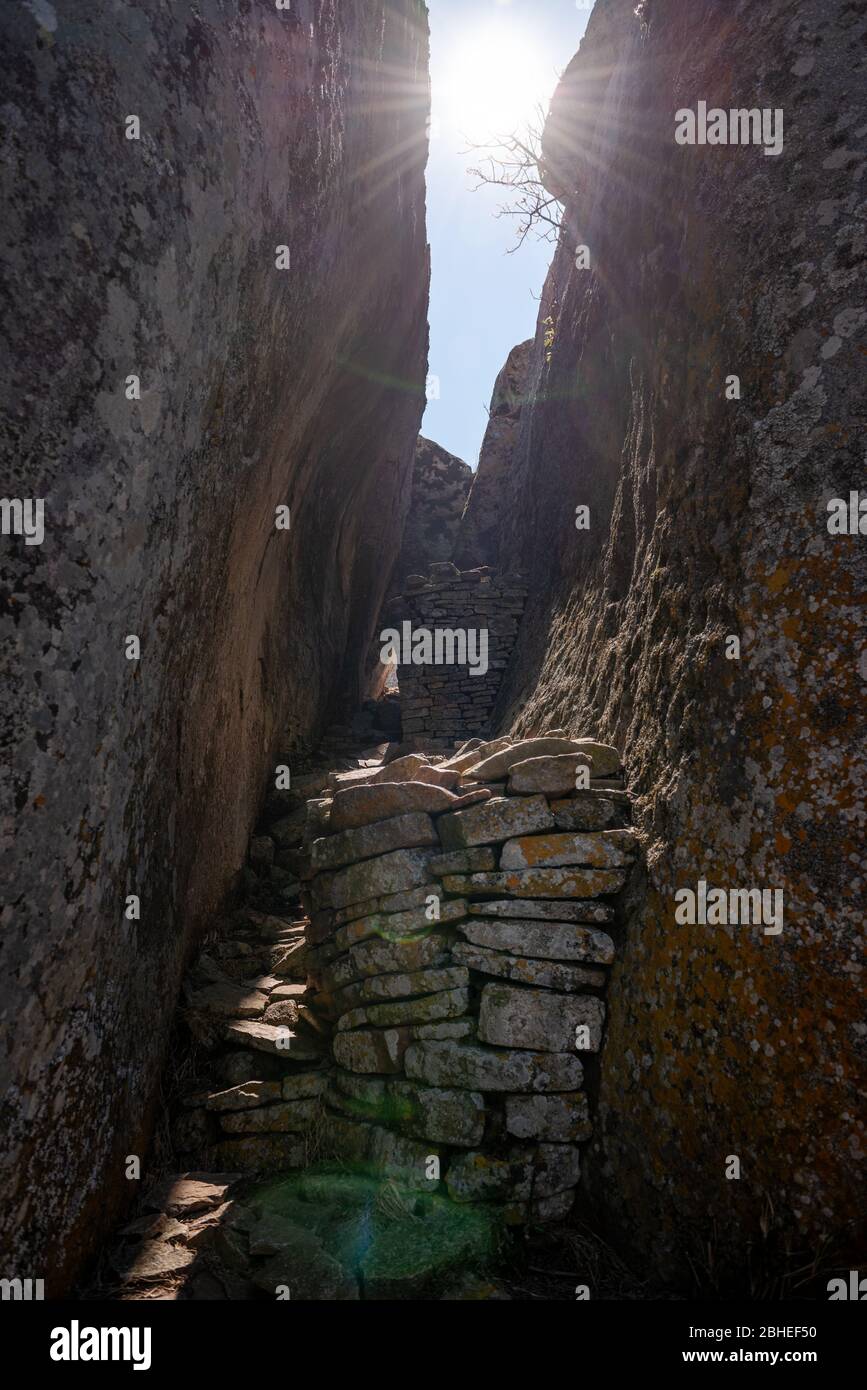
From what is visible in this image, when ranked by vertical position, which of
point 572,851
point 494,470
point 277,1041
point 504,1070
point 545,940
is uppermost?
point 494,470

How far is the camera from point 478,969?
348cm

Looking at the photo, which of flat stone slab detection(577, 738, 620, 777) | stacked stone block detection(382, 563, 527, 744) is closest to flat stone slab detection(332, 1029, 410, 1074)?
flat stone slab detection(577, 738, 620, 777)

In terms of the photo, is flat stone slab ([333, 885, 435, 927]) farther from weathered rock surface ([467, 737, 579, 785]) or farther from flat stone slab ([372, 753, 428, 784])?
flat stone slab ([372, 753, 428, 784])

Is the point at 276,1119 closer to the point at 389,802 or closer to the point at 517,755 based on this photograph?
the point at 389,802

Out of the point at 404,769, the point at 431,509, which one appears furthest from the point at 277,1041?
the point at 431,509

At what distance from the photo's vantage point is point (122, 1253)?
299 cm

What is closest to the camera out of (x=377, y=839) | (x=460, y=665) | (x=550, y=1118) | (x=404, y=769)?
(x=550, y=1118)

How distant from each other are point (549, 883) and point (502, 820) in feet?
1.09

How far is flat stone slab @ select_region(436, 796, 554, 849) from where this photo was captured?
3611 millimetres

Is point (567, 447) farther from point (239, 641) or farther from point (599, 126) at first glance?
point (239, 641)

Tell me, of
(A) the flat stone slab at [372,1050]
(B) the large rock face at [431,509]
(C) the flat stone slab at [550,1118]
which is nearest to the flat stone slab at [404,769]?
(A) the flat stone slab at [372,1050]

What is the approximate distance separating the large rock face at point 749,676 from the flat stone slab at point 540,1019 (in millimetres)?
99

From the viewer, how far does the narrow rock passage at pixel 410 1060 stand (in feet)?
9.75

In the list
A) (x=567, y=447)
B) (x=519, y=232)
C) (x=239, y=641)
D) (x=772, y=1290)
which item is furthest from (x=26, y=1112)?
(x=519, y=232)
